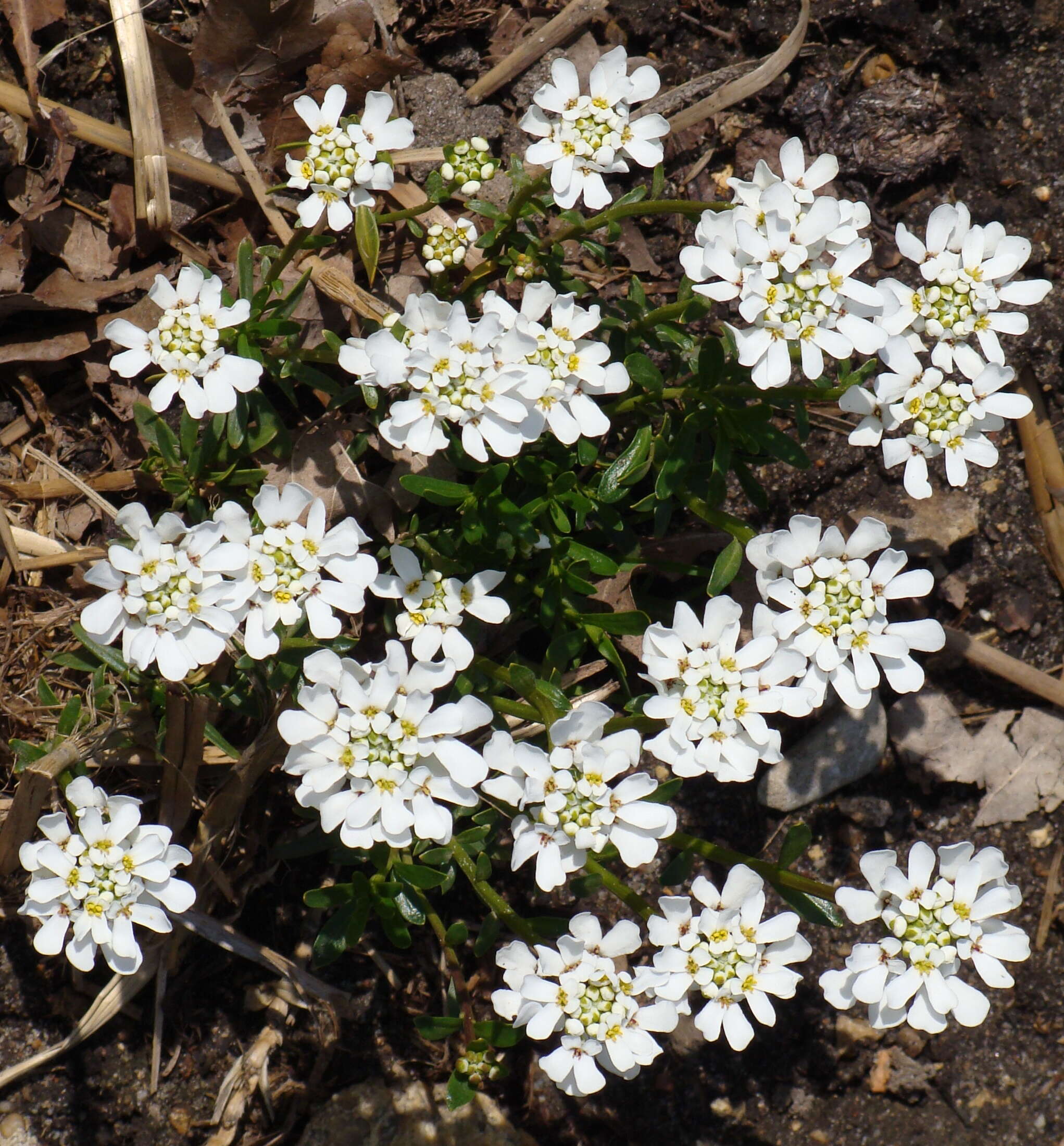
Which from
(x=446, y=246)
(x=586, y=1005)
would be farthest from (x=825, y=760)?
(x=446, y=246)

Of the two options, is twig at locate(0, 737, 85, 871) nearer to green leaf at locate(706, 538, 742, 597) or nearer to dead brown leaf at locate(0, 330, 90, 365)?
dead brown leaf at locate(0, 330, 90, 365)

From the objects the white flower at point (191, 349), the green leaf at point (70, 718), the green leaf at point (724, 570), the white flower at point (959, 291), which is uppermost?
the white flower at point (959, 291)

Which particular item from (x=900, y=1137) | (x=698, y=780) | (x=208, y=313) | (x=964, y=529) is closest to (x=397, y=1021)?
(x=698, y=780)

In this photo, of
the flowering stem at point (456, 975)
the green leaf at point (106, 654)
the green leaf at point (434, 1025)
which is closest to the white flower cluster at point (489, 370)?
the green leaf at point (106, 654)

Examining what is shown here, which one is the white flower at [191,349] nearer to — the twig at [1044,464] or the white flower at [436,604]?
the white flower at [436,604]

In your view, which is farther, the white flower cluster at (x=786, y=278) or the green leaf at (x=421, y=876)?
the green leaf at (x=421, y=876)

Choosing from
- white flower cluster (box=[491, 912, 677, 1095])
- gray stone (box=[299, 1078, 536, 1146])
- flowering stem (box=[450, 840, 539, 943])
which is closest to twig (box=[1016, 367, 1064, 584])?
white flower cluster (box=[491, 912, 677, 1095])

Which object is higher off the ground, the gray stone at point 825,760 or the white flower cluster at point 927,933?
the white flower cluster at point 927,933
